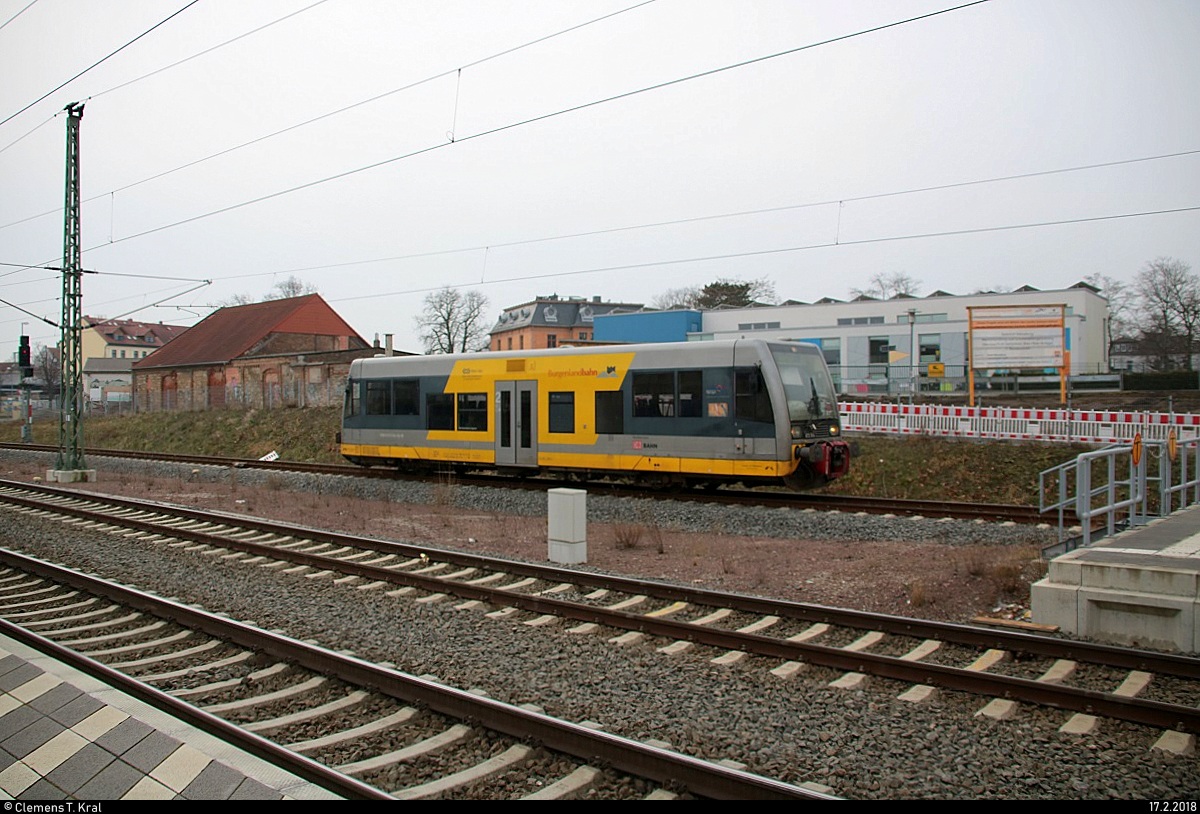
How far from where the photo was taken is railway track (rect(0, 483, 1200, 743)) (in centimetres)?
580

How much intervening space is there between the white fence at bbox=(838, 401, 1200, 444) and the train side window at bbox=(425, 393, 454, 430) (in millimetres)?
11509

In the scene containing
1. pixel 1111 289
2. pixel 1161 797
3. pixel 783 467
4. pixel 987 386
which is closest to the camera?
pixel 1161 797

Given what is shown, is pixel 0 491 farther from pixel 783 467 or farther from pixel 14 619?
pixel 783 467

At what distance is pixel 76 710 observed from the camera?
16.8ft

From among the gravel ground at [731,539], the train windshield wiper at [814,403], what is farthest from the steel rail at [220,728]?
the train windshield wiper at [814,403]

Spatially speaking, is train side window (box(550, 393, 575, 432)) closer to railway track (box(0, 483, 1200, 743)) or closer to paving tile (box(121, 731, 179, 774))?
railway track (box(0, 483, 1200, 743))

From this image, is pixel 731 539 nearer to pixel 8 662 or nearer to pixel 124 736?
pixel 8 662

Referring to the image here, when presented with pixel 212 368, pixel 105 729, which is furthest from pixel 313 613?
pixel 212 368

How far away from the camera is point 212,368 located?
1922 inches

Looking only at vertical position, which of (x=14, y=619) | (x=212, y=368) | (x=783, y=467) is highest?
(x=212, y=368)

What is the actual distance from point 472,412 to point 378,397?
3.44m

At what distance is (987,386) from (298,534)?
28.9m

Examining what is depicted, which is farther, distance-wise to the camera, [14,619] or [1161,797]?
[14,619]

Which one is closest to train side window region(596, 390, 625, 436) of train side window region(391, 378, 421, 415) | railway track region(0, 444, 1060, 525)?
railway track region(0, 444, 1060, 525)
